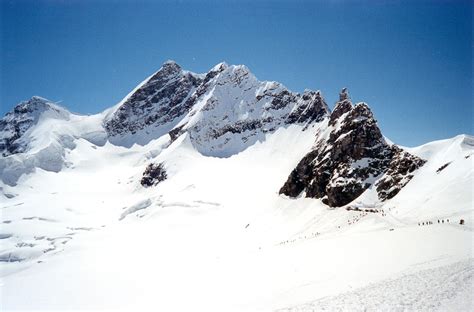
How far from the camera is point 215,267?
1420 inches

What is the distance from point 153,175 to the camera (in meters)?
126

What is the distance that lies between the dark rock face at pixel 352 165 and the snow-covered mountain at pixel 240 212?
31cm

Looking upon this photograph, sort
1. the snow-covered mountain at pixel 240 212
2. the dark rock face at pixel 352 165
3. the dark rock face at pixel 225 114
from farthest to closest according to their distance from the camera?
the dark rock face at pixel 225 114 → the dark rock face at pixel 352 165 → the snow-covered mountain at pixel 240 212

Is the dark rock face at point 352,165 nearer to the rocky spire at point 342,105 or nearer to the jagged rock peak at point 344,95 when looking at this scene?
the rocky spire at point 342,105

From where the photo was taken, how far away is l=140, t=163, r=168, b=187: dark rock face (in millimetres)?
123225

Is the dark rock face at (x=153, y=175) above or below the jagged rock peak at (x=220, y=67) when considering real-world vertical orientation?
below

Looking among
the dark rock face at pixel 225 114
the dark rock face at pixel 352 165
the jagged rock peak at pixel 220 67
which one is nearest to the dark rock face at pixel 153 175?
the dark rock face at pixel 225 114

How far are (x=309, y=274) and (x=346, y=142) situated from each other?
50.1m

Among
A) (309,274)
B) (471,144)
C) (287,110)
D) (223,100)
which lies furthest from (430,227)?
(223,100)

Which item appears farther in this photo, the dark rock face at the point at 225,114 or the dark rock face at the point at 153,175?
the dark rock face at the point at 225,114

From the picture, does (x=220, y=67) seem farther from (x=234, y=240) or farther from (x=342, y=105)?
(x=234, y=240)

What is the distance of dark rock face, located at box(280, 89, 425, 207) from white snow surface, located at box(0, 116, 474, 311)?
121 inches

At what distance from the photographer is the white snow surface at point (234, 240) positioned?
23641 millimetres

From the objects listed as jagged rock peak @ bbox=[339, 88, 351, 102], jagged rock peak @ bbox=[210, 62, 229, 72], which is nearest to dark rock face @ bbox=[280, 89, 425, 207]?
jagged rock peak @ bbox=[339, 88, 351, 102]
